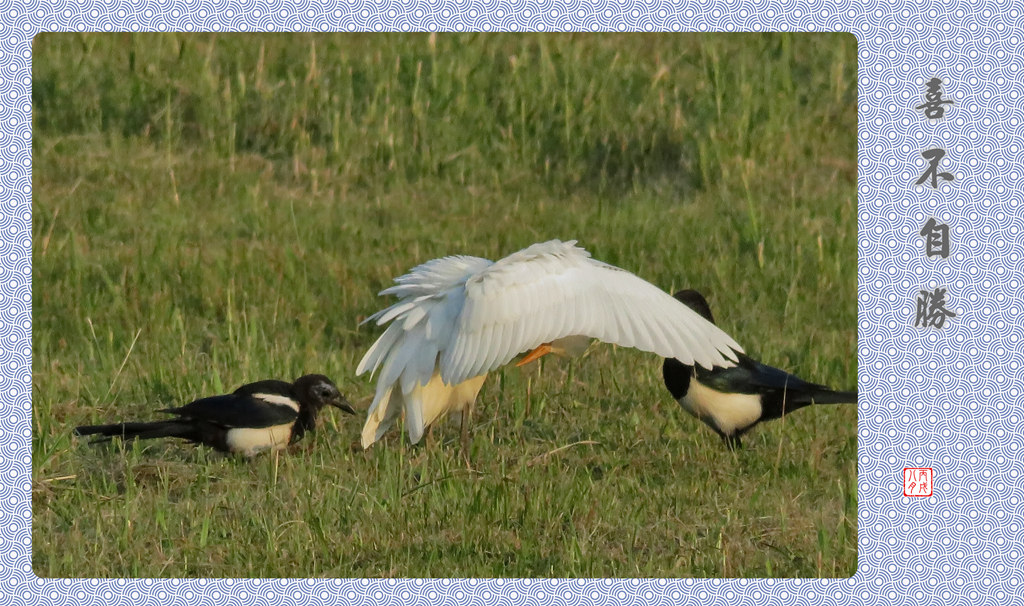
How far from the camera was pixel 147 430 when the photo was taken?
5.82 metres

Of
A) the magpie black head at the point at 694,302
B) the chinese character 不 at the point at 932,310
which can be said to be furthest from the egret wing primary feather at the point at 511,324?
the chinese character 不 at the point at 932,310

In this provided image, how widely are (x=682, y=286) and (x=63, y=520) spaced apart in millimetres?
3485

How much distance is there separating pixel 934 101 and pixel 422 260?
3.14 meters

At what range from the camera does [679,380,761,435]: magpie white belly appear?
5879mm

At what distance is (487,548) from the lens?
5.07 metres

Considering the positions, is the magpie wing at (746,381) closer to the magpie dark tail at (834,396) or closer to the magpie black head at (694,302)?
the magpie dark tail at (834,396)

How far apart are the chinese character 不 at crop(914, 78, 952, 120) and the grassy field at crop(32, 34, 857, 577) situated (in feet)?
4.35

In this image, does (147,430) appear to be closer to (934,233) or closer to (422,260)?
(422,260)

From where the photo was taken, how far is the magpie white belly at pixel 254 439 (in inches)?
229

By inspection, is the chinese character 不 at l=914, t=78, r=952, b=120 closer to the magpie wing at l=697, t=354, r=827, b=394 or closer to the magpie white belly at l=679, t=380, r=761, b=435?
the magpie wing at l=697, t=354, r=827, b=394

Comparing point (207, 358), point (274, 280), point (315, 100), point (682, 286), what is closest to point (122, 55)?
point (315, 100)

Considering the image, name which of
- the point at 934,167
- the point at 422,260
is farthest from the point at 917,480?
the point at 422,260

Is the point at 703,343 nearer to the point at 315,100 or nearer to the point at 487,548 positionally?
the point at 487,548

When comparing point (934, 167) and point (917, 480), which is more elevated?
point (934, 167)
